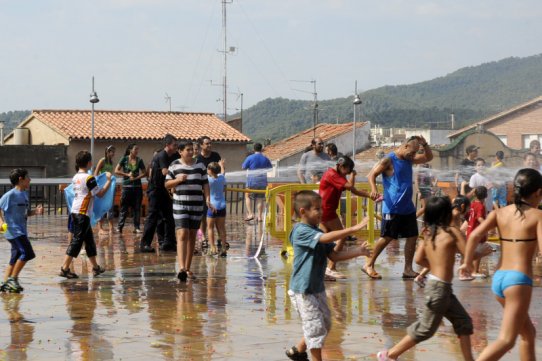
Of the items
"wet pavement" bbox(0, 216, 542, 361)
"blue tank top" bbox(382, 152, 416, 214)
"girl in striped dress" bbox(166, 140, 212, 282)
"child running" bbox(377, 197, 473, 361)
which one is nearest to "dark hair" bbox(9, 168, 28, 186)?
"wet pavement" bbox(0, 216, 542, 361)

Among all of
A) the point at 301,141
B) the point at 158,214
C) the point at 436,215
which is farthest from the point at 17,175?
the point at 301,141

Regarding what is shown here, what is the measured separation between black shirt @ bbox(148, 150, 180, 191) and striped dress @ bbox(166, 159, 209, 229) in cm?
250

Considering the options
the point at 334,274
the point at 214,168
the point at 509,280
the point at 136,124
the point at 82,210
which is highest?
the point at 136,124

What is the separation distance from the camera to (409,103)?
143m

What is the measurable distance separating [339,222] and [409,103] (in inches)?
5188

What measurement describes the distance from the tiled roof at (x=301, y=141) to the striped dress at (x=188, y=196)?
4799 centimetres

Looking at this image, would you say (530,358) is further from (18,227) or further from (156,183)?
(156,183)

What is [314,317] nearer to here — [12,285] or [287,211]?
[12,285]

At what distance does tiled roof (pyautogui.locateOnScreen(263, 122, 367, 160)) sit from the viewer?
205 feet

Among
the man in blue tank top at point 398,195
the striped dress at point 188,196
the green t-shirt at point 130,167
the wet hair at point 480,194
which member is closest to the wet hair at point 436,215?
the man in blue tank top at point 398,195

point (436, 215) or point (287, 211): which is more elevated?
point (436, 215)

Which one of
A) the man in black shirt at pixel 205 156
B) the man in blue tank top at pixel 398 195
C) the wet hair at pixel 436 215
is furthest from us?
the man in black shirt at pixel 205 156

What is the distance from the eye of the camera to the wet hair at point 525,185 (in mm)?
6809

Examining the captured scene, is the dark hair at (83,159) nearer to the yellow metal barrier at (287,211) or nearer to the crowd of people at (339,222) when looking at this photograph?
the crowd of people at (339,222)
